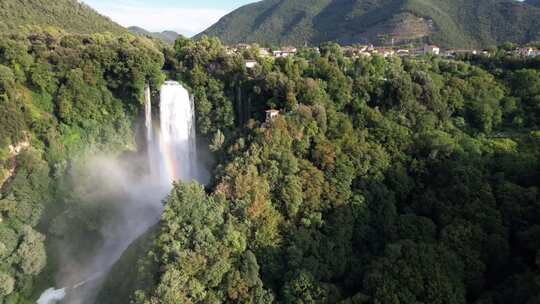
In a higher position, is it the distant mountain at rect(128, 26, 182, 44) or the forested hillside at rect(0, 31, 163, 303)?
the distant mountain at rect(128, 26, 182, 44)

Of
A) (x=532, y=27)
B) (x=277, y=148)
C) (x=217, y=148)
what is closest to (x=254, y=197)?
(x=277, y=148)

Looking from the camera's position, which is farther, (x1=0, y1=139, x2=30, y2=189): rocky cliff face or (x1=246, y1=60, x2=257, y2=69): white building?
(x1=246, y1=60, x2=257, y2=69): white building

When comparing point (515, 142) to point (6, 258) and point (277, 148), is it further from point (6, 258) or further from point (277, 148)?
point (6, 258)

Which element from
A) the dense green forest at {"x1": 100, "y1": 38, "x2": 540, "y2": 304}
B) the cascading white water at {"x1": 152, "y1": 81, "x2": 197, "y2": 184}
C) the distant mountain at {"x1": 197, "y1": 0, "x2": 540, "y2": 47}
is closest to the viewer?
the dense green forest at {"x1": 100, "y1": 38, "x2": 540, "y2": 304}

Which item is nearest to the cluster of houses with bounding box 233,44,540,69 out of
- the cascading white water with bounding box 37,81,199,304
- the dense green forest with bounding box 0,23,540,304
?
the dense green forest with bounding box 0,23,540,304

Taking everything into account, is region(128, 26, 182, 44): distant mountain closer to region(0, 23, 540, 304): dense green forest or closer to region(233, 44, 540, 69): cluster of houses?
region(233, 44, 540, 69): cluster of houses

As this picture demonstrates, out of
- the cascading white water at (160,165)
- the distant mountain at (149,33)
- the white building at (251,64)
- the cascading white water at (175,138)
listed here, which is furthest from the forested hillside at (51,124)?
the distant mountain at (149,33)
